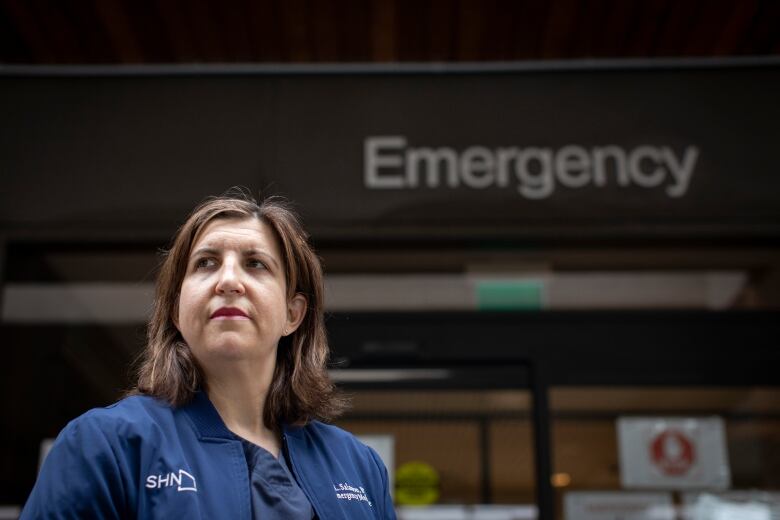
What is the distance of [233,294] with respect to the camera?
190 cm

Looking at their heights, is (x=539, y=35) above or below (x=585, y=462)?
above

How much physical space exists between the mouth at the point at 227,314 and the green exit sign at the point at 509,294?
9.04 feet

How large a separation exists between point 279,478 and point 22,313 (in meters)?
3.15

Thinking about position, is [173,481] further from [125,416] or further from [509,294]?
[509,294]

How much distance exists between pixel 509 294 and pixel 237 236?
9.02 feet

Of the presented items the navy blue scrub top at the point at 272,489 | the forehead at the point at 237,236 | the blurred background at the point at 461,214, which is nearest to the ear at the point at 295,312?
the forehead at the point at 237,236

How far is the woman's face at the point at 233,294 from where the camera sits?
1.89 metres

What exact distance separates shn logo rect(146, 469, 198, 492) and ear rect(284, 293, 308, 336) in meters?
0.53

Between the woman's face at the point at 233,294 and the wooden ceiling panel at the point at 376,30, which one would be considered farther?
the wooden ceiling panel at the point at 376,30

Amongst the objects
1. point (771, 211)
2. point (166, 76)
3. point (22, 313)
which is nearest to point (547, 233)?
point (771, 211)

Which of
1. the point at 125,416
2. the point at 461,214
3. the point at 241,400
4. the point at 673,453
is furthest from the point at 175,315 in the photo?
the point at 673,453

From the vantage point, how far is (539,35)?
4574mm

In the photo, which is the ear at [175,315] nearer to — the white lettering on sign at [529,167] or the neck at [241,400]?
the neck at [241,400]

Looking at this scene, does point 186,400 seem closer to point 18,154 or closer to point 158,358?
point 158,358
